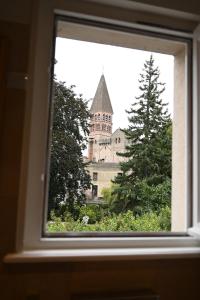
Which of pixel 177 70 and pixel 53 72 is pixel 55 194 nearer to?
pixel 53 72

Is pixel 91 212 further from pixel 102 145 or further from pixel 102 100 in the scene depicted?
pixel 102 100

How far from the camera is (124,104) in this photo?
1.56 metres

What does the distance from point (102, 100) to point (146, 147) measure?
35 centimetres

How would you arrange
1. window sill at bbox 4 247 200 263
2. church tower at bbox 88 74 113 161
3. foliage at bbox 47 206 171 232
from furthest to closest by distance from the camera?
church tower at bbox 88 74 113 161, foliage at bbox 47 206 171 232, window sill at bbox 4 247 200 263

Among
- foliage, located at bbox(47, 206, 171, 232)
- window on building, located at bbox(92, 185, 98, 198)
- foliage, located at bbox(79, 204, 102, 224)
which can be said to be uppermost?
window on building, located at bbox(92, 185, 98, 198)

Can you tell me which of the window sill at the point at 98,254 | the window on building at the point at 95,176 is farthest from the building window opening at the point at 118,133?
the window sill at the point at 98,254

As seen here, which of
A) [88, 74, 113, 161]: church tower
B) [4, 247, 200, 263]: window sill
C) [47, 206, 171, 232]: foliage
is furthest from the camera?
[88, 74, 113, 161]: church tower

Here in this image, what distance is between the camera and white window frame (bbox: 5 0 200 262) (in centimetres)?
122

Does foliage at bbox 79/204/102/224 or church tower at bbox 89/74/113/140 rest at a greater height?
church tower at bbox 89/74/113/140

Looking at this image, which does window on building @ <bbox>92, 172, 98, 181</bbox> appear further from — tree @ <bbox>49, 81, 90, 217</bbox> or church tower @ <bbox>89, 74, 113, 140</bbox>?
church tower @ <bbox>89, 74, 113, 140</bbox>

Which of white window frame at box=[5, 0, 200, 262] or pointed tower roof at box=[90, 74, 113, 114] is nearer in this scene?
white window frame at box=[5, 0, 200, 262]

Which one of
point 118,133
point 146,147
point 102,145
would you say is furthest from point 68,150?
point 146,147

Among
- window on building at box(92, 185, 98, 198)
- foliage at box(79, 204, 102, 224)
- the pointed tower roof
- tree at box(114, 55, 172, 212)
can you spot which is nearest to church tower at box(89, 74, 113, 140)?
the pointed tower roof

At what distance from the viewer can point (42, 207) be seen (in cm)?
132
